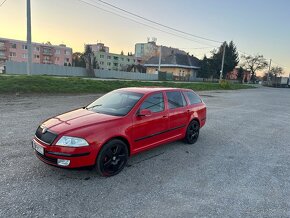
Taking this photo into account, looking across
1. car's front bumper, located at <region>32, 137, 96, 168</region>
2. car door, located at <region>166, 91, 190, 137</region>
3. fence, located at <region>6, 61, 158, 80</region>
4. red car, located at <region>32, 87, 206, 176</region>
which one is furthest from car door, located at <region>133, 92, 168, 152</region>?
fence, located at <region>6, 61, 158, 80</region>

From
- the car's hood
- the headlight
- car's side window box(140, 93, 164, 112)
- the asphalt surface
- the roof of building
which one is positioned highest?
the roof of building

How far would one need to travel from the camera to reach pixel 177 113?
213 inches

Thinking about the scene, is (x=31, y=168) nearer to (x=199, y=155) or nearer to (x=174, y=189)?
(x=174, y=189)

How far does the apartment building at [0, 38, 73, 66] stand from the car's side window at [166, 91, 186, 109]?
74.9 m

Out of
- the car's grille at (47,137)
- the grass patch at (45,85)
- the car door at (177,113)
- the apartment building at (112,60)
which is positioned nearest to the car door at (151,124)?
the car door at (177,113)

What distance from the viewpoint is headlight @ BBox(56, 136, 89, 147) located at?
3.57 metres

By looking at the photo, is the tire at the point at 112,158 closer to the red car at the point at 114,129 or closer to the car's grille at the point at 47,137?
the red car at the point at 114,129

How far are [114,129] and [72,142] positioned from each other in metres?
0.73

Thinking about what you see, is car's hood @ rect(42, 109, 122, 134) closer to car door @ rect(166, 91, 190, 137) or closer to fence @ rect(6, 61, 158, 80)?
car door @ rect(166, 91, 190, 137)

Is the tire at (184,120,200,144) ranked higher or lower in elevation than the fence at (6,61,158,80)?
lower

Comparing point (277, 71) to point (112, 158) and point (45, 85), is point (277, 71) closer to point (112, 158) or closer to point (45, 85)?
point (45, 85)

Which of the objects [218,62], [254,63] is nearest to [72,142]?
[218,62]

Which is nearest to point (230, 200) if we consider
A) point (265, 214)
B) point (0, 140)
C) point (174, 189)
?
point (265, 214)

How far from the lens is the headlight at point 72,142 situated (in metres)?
3.57
